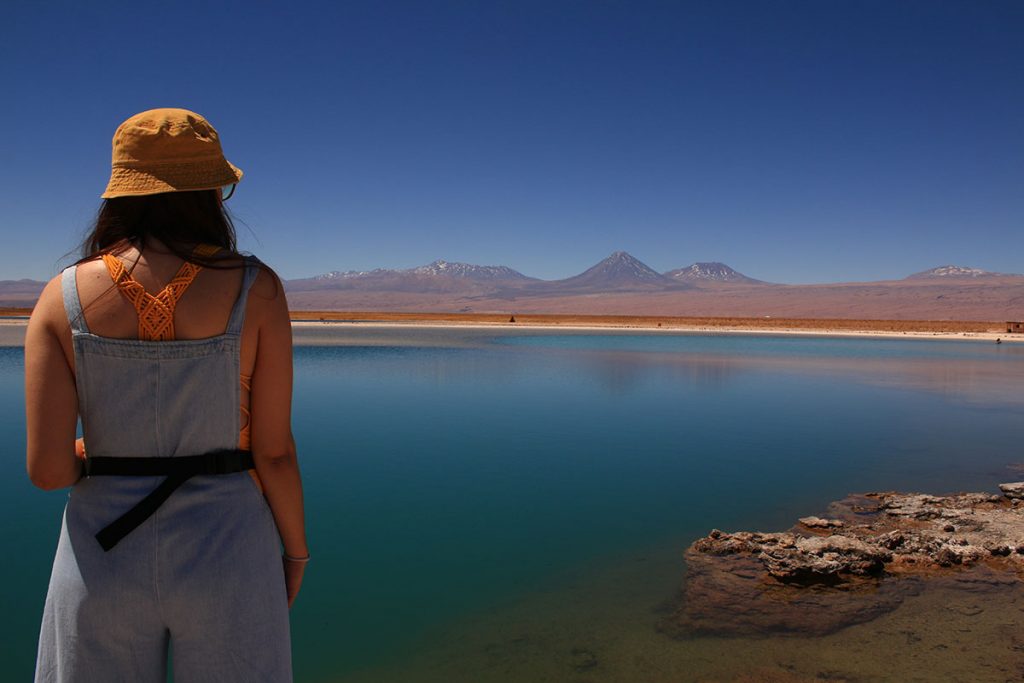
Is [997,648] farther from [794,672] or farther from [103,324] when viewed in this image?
[103,324]

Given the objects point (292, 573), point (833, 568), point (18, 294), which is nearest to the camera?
point (292, 573)

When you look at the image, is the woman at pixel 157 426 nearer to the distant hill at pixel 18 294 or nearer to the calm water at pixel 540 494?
the calm water at pixel 540 494

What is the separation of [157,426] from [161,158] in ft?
1.47

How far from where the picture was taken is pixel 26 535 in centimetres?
502

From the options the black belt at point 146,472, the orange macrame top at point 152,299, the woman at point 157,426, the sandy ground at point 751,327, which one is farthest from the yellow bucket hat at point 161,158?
the sandy ground at point 751,327

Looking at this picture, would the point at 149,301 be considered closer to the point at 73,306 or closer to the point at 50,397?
the point at 73,306

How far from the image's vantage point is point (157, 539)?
1180 millimetres

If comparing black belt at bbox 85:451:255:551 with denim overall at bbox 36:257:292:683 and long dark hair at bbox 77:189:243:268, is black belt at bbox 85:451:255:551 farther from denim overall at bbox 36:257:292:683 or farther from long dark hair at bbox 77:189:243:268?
long dark hair at bbox 77:189:243:268

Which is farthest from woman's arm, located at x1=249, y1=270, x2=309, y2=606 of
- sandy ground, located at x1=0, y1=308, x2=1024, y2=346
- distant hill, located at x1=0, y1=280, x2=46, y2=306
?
distant hill, located at x1=0, y1=280, x2=46, y2=306

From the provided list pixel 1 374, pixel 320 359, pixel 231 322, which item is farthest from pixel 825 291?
pixel 231 322

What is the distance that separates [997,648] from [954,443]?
6.33 metres

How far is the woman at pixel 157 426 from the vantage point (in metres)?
1.17

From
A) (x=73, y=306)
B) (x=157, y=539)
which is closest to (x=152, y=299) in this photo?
(x=73, y=306)

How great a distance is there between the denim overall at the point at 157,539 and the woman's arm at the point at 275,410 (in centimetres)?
5
